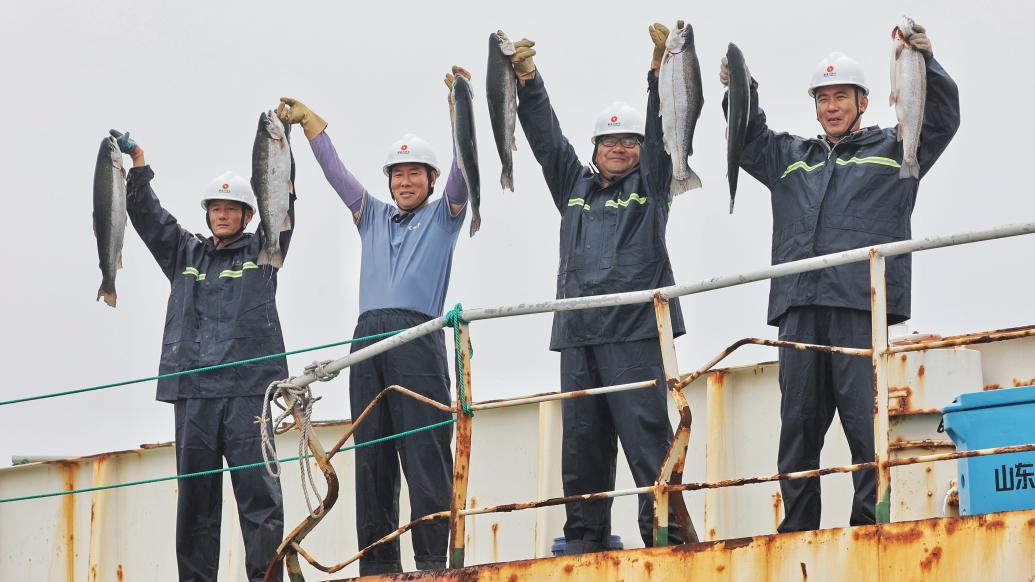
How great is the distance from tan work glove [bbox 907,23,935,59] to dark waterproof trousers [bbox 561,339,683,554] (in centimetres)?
178

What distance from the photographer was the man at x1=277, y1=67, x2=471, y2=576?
721 cm

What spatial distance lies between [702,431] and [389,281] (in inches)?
101

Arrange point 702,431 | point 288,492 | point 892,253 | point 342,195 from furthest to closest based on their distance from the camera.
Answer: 1. point 288,492
2. point 702,431
3. point 342,195
4. point 892,253

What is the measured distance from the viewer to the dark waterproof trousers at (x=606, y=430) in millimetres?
6887

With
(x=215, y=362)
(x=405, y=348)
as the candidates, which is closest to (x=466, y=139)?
(x=405, y=348)

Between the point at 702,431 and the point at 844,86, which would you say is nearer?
the point at 844,86

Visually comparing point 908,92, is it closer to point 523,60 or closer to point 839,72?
point 839,72

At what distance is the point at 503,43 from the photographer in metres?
7.57

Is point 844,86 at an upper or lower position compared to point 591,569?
upper

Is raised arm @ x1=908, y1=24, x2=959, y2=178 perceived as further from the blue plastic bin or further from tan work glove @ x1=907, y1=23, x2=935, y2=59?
the blue plastic bin

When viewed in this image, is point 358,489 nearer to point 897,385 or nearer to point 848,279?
point 848,279

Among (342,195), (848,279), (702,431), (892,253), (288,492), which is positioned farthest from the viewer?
(288,492)

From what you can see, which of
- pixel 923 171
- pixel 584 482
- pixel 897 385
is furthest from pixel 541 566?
pixel 897 385

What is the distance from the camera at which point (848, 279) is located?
676 cm
